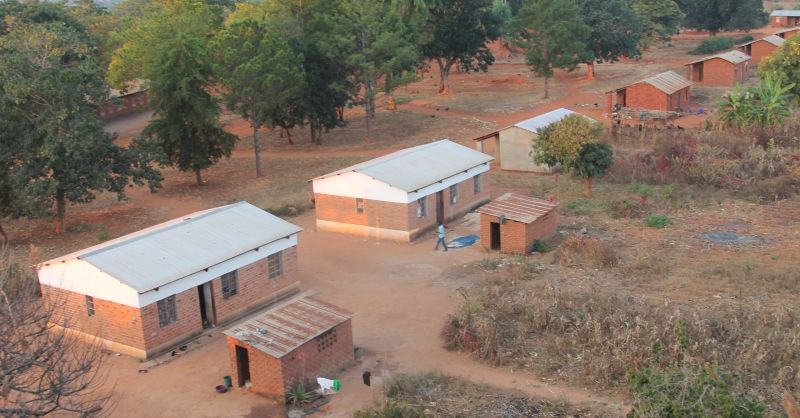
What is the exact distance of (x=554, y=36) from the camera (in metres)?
56.4

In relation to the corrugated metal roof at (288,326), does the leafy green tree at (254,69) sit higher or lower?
higher

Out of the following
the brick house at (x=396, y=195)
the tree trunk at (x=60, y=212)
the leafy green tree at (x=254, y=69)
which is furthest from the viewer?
the leafy green tree at (x=254, y=69)

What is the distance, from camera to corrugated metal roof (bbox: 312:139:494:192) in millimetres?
30703

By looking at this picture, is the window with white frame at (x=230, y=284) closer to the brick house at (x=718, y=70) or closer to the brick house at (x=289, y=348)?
the brick house at (x=289, y=348)

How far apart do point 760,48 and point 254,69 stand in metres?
47.0

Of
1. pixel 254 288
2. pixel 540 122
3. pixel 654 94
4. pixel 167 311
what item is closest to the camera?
pixel 167 311

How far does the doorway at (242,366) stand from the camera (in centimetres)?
1959

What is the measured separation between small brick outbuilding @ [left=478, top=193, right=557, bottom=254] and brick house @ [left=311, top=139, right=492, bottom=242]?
2.93 metres

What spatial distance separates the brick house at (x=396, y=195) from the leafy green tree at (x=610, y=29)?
110 feet

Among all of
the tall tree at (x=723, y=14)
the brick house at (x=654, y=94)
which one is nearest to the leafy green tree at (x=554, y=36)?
the brick house at (x=654, y=94)

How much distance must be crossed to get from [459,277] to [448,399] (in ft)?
27.7

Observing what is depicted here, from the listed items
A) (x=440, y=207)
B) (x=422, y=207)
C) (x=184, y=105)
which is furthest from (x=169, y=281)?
(x=184, y=105)

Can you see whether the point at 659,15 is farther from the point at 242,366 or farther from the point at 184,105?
the point at 242,366

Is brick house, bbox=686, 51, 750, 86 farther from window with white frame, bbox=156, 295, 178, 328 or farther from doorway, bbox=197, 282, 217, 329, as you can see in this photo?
window with white frame, bbox=156, 295, 178, 328
